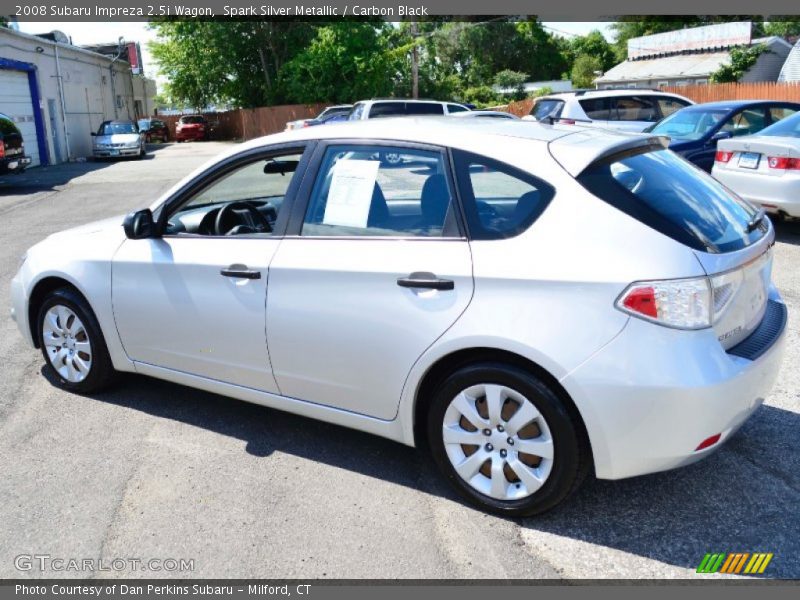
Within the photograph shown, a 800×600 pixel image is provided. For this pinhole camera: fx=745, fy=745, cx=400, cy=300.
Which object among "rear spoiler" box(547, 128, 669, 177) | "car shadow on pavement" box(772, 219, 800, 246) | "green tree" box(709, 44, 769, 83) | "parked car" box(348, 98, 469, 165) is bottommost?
"car shadow on pavement" box(772, 219, 800, 246)

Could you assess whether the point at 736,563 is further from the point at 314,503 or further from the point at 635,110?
the point at 635,110

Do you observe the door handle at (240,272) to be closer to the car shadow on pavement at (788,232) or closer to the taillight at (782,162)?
the taillight at (782,162)

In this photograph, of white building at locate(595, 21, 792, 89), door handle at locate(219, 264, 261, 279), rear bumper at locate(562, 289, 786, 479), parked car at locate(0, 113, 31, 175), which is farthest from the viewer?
white building at locate(595, 21, 792, 89)

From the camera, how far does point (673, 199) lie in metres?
3.19

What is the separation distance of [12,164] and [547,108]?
12.7 metres

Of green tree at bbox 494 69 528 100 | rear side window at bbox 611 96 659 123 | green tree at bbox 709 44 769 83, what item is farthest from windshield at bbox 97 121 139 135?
green tree at bbox 494 69 528 100

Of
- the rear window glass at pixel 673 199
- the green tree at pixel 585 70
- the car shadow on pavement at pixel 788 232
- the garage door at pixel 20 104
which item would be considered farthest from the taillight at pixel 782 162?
the green tree at pixel 585 70

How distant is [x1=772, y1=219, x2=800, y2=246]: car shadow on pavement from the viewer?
851 cm

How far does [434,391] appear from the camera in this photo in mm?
3324

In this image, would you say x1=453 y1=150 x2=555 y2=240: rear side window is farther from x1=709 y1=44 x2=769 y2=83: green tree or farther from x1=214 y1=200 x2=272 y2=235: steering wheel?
x1=709 y1=44 x2=769 y2=83: green tree

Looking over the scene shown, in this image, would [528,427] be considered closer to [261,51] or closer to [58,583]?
[58,583]

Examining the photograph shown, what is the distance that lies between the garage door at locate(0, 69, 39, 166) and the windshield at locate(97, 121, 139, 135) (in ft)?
12.5

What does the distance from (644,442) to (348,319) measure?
138 centimetres

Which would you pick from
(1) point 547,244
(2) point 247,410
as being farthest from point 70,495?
(1) point 547,244
